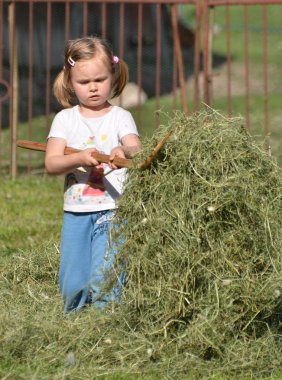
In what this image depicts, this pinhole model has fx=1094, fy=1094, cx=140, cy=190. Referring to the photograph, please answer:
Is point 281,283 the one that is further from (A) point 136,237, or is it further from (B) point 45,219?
(B) point 45,219

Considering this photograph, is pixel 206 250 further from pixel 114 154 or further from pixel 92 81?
pixel 92 81

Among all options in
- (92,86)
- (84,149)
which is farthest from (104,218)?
(92,86)

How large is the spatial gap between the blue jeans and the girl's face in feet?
1.80

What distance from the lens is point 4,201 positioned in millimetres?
8953

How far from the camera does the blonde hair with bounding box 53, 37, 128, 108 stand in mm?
5262

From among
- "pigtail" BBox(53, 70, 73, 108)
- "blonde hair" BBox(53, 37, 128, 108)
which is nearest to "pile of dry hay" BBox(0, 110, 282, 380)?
"blonde hair" BBox(53, 37, 128, 108)

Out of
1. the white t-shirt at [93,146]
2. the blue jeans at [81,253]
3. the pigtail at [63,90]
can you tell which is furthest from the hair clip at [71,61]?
the blue jeans at [81,253]

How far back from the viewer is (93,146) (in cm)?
525

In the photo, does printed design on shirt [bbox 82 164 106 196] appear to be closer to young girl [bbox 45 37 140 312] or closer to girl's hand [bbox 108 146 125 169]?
young girl [bbox 45 37 140 312]

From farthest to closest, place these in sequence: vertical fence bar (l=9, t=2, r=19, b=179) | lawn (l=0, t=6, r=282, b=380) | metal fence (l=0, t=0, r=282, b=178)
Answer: metal fence (l=0, t=0, r=282, b=178) → vertical fence bar (l=9, t=2, r=19, b=179) → lawn (l=0, t=6, r=282, b=380)

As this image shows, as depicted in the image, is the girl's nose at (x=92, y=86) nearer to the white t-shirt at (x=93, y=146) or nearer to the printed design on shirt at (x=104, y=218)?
the white t-shirt at (x=93, y=146)

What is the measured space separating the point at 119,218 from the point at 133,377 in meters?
→ 0.75

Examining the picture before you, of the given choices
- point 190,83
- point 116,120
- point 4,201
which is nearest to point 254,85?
point 190,83

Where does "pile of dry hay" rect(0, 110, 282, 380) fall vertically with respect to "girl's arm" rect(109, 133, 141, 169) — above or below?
below
